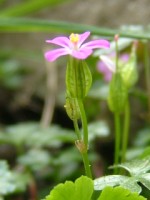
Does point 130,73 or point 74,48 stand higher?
point 130,73

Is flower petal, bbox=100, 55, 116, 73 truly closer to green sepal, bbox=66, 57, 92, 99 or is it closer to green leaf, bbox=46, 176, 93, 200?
green sepal, bbox=66, 57, 92, 99

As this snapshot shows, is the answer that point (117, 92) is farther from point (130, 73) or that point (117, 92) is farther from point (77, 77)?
point (77, 77)

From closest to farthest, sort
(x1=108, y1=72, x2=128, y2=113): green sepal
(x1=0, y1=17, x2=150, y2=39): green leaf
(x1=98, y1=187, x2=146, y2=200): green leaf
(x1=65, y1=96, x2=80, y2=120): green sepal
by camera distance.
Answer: (x1=98, y1=187, x2=146, y2=200): green leaf → (x1=65, y1=96, x2=80, y2=120): green sepal → (x1=108, y1=72, x2=128, y2=113): green sepal → (x1=0, y1=17, x2=150, y2=39): green leaf

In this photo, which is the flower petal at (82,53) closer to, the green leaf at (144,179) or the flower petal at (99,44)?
the flower petal at (99,44)

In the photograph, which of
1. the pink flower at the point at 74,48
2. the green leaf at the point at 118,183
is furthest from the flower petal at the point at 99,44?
the green leaf at the point at 118,183

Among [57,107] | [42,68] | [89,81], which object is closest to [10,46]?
[42,68]

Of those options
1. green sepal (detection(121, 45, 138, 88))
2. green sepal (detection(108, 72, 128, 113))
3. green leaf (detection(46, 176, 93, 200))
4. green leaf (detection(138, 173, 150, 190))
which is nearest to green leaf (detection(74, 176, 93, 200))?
green leaf (detection(46, 176, 93, 200))

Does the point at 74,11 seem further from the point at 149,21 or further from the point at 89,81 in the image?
the point at 89,81

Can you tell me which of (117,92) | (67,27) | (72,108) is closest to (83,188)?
(72,108)
